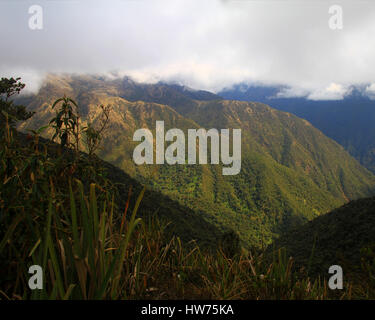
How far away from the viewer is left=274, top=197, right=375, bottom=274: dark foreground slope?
29.1m

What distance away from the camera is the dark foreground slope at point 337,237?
29.1 metres

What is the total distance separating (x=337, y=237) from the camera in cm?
3656

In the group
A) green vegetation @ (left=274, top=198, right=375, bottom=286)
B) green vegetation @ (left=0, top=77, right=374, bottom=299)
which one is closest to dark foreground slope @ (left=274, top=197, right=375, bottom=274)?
green vegetation @ (left=274, top=198, right=375, bottom=286)

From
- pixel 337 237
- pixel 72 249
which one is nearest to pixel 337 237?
pixel 337 237

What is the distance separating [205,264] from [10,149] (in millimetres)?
2224

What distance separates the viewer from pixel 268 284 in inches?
90.0

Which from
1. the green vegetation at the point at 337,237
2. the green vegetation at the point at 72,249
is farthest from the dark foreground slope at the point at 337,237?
the green vegetation at the point at 72,249

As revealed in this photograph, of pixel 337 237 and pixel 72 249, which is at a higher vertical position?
pixel 72 249

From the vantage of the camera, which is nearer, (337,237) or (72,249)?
(72,249)

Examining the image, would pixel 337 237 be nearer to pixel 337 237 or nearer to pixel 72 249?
pixel 337 237

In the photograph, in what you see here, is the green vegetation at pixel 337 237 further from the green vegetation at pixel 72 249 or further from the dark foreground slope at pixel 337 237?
the green vegetation at pixel 72 249
